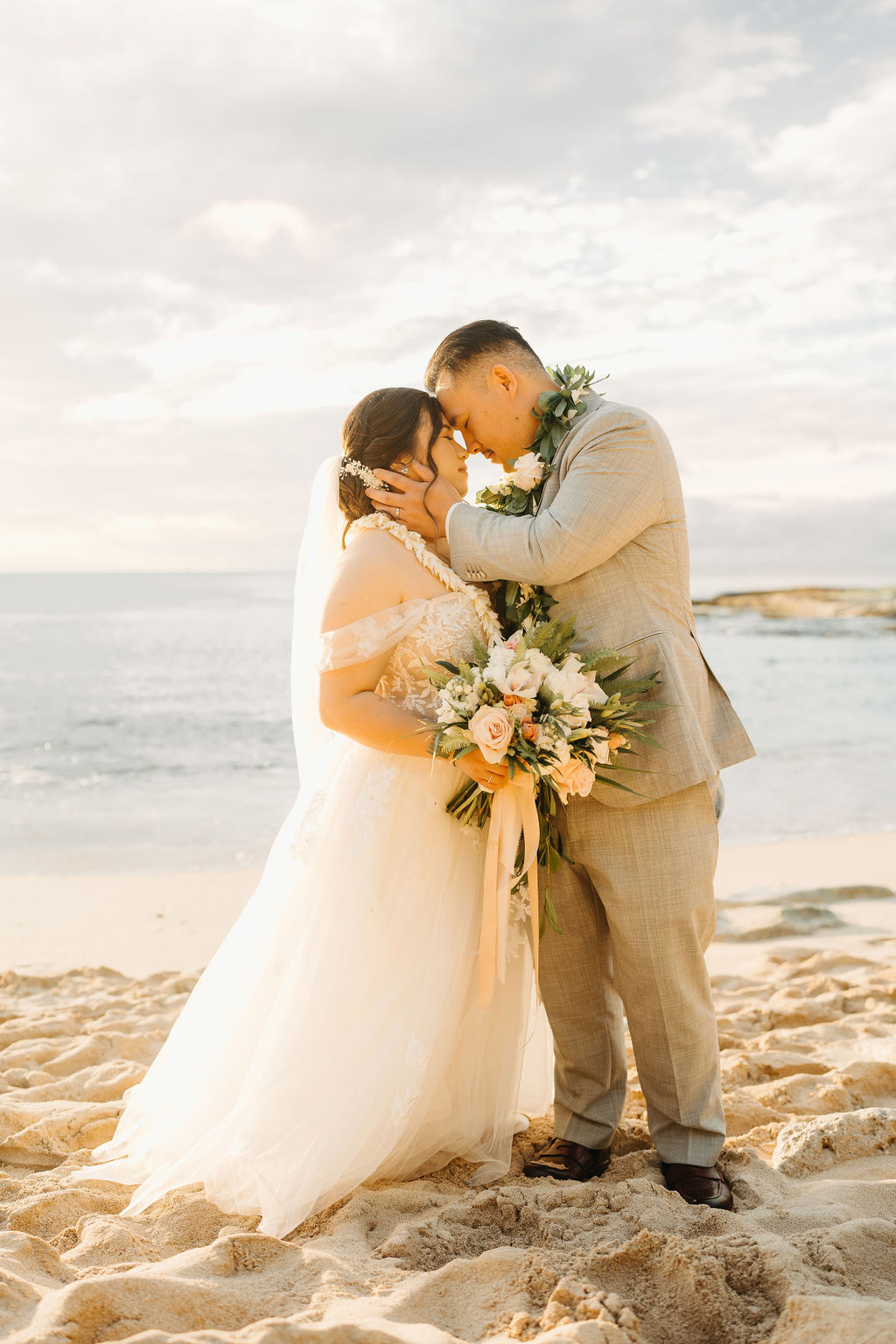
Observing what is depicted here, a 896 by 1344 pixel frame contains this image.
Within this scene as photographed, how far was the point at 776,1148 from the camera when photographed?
3.30 metres

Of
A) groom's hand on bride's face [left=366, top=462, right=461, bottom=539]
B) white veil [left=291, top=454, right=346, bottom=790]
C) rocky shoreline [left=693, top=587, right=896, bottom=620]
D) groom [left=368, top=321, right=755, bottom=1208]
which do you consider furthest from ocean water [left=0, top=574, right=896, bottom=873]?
rocky shoreline [left=693, top=587, right=896, bottom=620]

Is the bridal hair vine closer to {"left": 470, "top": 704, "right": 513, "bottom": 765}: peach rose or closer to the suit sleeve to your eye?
the suit sleeve

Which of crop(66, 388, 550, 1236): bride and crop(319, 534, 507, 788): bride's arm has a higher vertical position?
crop(319, 534, 507, 788): bride's arm

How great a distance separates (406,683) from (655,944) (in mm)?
1144

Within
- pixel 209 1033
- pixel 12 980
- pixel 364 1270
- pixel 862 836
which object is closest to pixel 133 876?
pixel 12 980

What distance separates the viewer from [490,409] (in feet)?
11.4

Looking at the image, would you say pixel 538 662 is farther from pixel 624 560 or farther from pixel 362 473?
pixel 362 473

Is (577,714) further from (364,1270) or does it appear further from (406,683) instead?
(364,1270)

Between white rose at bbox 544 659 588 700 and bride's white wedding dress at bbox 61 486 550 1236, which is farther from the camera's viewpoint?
bride's white wedding dress at bbox 61 486 550 1236

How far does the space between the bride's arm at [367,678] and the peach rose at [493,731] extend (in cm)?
34

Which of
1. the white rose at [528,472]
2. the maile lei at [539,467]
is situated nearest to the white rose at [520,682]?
the maile lei at [539,467]

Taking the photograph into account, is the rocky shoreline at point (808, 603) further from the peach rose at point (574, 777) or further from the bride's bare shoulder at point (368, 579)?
the peach rose at point (574, 777)

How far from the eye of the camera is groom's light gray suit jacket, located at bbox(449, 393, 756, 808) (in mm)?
2975

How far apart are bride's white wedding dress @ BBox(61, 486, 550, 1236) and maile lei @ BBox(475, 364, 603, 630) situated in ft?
0.48
